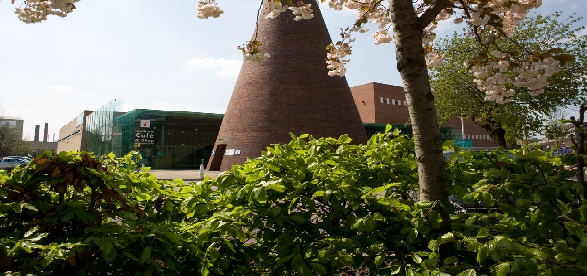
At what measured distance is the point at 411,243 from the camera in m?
2.00

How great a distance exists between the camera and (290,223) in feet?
6.88

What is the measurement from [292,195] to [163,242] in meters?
0.65

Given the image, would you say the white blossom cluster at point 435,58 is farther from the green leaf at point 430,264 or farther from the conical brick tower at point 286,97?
the conical brick tower at point 286,97

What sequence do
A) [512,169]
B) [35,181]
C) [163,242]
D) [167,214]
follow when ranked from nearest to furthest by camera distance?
[163,242] → [35,181] → [512,169] → [167,214]

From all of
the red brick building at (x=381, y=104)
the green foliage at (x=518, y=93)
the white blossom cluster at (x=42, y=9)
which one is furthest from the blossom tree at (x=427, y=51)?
the red brick building at (x=381, y=104)

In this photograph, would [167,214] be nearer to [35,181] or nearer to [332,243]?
[35,181]

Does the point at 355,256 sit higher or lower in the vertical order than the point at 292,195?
lower

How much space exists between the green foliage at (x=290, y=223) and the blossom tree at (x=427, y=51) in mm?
261

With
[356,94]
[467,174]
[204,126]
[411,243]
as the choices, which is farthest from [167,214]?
[356,94]

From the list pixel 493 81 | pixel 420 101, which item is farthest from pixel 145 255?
pixel 493 81

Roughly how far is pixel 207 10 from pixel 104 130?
121ft

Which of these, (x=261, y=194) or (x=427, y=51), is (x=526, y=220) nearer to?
(x=261, y=194)

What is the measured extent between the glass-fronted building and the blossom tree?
3249 centimetres

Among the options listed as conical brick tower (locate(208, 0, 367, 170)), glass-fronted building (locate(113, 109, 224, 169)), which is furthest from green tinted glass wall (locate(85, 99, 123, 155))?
conical brick tower (locate(208, 0, 367, 170))
